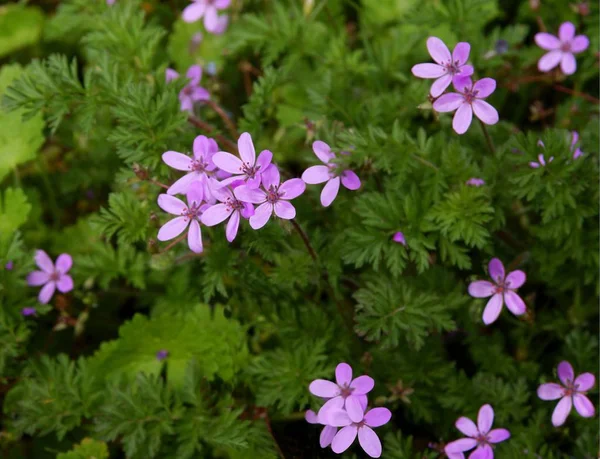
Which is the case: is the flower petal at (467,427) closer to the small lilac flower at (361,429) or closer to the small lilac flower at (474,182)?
the small lilac flower at (361,429)

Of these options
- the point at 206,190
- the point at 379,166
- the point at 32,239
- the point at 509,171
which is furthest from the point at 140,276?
the point at 509,171

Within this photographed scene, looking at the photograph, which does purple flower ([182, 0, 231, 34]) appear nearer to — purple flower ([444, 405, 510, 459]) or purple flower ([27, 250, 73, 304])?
purple flower ([27, 250, 73, 304])

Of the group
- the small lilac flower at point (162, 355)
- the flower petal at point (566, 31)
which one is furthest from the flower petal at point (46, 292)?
the flower petal at point (566, 31)

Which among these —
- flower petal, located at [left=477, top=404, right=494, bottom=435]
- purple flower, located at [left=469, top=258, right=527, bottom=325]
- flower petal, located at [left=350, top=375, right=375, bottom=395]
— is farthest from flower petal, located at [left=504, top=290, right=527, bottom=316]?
flower petal, located at [left=350, top=375, right=375, bottom=395]

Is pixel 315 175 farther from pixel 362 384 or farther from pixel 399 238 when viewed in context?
pixel 362 384

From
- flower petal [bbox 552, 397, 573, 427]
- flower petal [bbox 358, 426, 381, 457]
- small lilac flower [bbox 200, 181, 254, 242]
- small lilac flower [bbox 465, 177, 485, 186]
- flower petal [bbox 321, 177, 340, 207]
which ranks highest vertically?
small lilac flower [bbox 200, 181, 254, 242]

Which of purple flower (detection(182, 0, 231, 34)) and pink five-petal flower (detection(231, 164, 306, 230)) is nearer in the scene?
pink five-petal flower (detection(231, 164, 306, 230))

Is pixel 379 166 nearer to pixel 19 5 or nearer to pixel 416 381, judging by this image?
pixel 416 381
